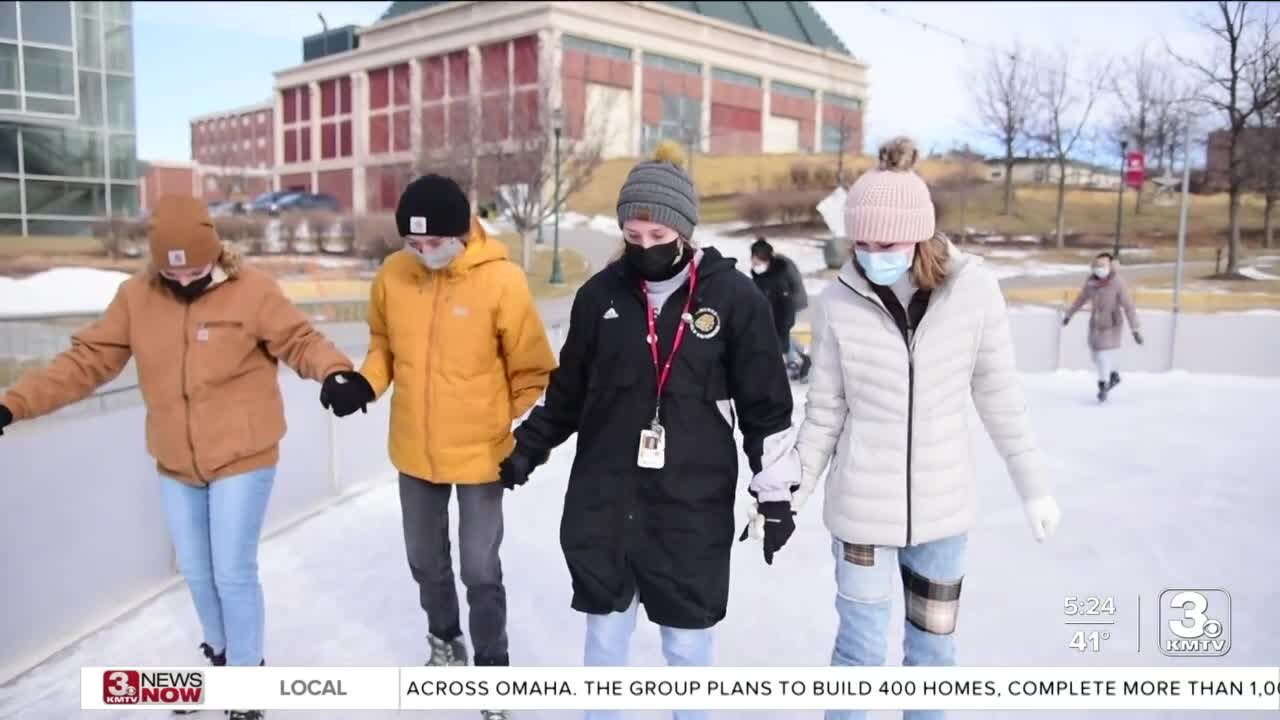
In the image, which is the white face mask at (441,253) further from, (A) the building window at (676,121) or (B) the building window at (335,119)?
(B) the building window at (335,119)

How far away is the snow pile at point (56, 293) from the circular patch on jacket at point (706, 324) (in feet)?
9.26

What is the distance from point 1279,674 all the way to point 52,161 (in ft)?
17.4

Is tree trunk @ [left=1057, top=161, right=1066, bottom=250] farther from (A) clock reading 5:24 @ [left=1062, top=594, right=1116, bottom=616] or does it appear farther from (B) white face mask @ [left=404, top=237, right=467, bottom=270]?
(B) white face mask @ [left=404, top=237, right=467, bottom=270]

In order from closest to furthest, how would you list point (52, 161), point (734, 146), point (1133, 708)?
point (1133, 708) < point (52, 161) < point (734, 146)

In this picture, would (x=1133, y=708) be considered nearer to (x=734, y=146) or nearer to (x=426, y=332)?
(x=426, y=332)

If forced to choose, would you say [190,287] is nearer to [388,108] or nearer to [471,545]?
[471,545]

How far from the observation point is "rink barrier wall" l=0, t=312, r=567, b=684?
8.90 feet

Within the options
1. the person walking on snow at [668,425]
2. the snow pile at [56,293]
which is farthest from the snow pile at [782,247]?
the person walking on snow at [668,425]

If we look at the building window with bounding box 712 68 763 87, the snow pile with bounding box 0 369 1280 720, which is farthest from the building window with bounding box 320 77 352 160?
the snow pile with bounding box 0 369 1280 720

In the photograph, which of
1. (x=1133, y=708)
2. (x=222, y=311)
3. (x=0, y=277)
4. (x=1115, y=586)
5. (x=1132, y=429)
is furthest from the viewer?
(x=1132, y=429)

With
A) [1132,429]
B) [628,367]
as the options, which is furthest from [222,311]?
[1132,429]

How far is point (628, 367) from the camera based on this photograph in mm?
1947

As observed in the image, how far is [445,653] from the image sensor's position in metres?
2.71

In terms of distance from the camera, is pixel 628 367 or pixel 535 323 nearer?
Result: pixel 628 367
